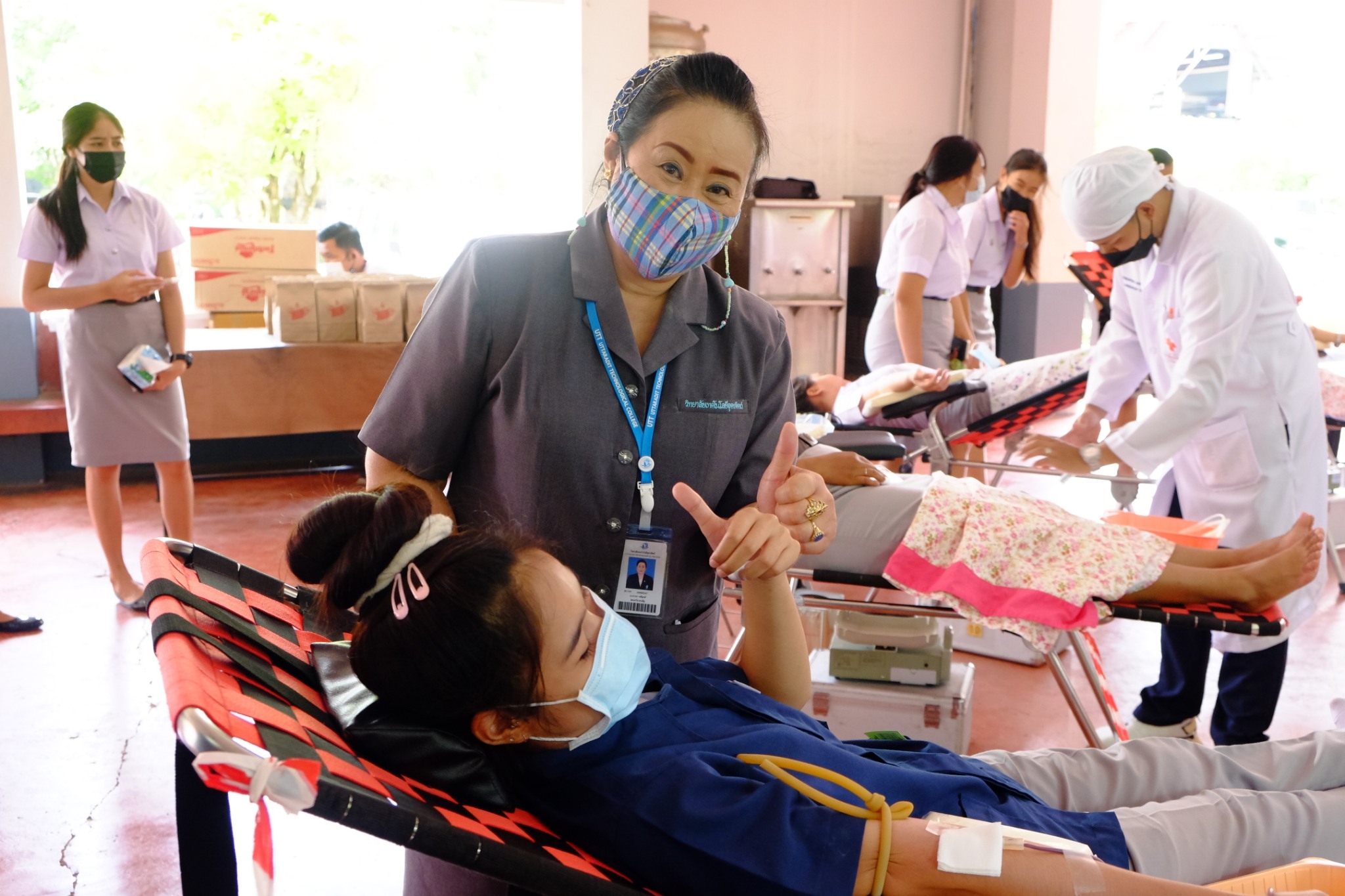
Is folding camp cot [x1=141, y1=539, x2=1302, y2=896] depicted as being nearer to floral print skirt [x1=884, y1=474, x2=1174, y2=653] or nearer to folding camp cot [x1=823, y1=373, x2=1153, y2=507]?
floral print skirt [x1=884, y1=474, x2=1174, y2=653]

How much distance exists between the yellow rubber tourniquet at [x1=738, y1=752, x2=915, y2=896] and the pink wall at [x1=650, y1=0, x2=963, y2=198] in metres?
7.06

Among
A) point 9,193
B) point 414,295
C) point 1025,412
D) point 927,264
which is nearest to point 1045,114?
point 927,264

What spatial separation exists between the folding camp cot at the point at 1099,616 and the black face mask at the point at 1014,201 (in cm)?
297

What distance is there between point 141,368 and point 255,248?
258 centimetres

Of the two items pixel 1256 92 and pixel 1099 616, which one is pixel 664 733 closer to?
pixel 1099 616

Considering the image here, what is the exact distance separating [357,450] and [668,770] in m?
5.18

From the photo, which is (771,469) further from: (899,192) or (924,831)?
(899,192)

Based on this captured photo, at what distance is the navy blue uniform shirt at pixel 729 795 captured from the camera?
3.88 ft

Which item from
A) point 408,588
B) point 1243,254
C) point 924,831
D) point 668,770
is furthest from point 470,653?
point 1243,254

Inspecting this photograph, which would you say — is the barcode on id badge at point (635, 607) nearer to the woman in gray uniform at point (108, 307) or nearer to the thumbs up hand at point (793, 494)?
the thumbs up hand at point (793, 494)

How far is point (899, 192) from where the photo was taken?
8.26 m

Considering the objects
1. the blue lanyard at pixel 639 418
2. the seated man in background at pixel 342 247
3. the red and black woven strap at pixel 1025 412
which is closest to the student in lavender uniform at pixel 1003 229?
the red and black woven strap at pixel 1025 412

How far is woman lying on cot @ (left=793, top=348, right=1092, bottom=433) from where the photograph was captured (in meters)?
3.81

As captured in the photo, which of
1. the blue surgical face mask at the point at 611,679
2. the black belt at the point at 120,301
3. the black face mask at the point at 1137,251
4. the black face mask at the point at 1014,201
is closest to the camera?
the blue surgical face mask at the point at 611,679
